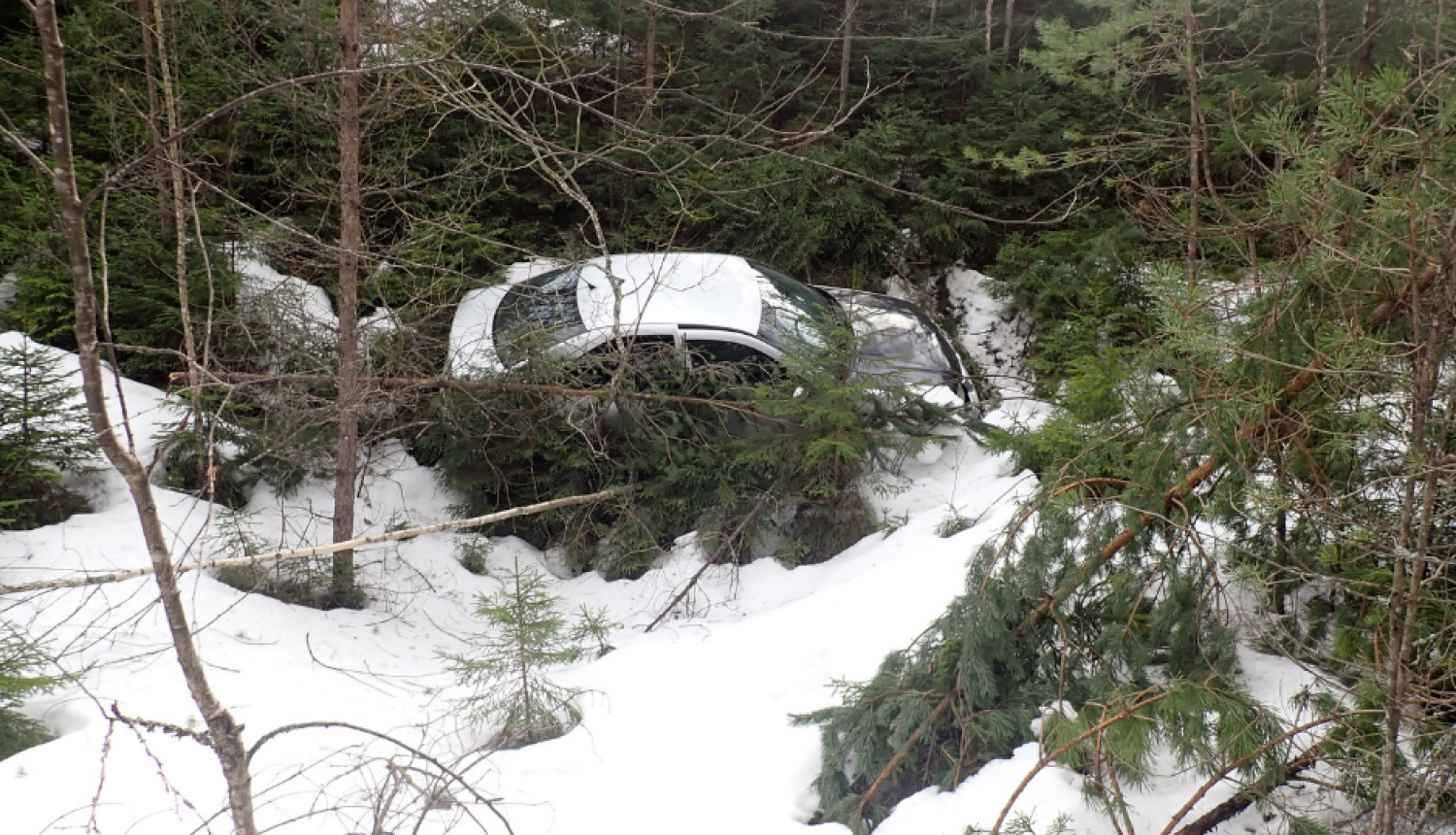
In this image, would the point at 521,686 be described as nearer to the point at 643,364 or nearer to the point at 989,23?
the point at 643,364

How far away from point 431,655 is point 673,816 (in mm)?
2640

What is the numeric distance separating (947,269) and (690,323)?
4.92 m

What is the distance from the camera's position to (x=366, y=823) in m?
3.41

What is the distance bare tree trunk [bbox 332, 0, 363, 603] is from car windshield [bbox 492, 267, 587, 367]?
0.89m

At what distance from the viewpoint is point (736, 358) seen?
21.0 feet

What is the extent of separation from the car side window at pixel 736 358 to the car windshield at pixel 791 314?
14 cm

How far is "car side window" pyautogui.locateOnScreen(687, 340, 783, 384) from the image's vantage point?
625 centimetres

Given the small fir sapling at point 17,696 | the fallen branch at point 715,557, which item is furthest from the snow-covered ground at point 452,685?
the small fir sapling at point 17,696

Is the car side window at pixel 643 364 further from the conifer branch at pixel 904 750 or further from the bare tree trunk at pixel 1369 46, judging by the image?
the bare tree trunk at pixel 1369 46

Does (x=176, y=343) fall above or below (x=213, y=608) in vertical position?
above

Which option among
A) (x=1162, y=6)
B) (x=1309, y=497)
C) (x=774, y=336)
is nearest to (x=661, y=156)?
(x=774, y=336)

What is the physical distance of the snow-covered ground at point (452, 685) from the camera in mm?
3166

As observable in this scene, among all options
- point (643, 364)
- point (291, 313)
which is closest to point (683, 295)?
point (643, 364)

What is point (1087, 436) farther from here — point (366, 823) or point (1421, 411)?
point (366, 823)
